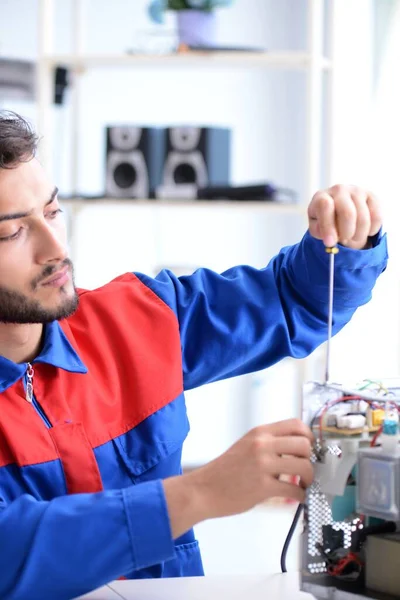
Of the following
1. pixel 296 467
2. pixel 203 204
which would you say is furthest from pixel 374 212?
pixel 203 204

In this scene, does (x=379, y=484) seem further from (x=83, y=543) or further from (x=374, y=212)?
(x=374, y=212)

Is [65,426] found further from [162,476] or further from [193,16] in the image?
[193,16]

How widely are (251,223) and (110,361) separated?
9.56 ft

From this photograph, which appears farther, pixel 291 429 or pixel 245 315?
pixel 245 315

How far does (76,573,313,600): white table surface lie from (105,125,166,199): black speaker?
224cm

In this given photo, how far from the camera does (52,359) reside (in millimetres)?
1377

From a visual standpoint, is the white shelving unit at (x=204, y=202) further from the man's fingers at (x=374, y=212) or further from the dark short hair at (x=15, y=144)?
the man's fingers at (x=374, y=212)

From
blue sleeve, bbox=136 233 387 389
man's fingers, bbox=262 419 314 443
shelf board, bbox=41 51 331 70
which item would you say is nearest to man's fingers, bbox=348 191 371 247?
blue sleeve, bbox=136 233 387 389

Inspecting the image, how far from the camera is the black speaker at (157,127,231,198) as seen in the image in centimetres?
334

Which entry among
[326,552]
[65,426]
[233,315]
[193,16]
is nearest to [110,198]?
[193,16]

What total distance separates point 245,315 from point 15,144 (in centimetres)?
45

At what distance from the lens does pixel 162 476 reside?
4.75ft

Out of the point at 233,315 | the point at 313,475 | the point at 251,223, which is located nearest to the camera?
the point at 313,475

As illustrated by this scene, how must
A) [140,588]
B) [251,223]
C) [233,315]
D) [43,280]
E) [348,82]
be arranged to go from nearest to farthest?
[140,588]
[43,280]
[233,315]
[348,82]
[251,223]
